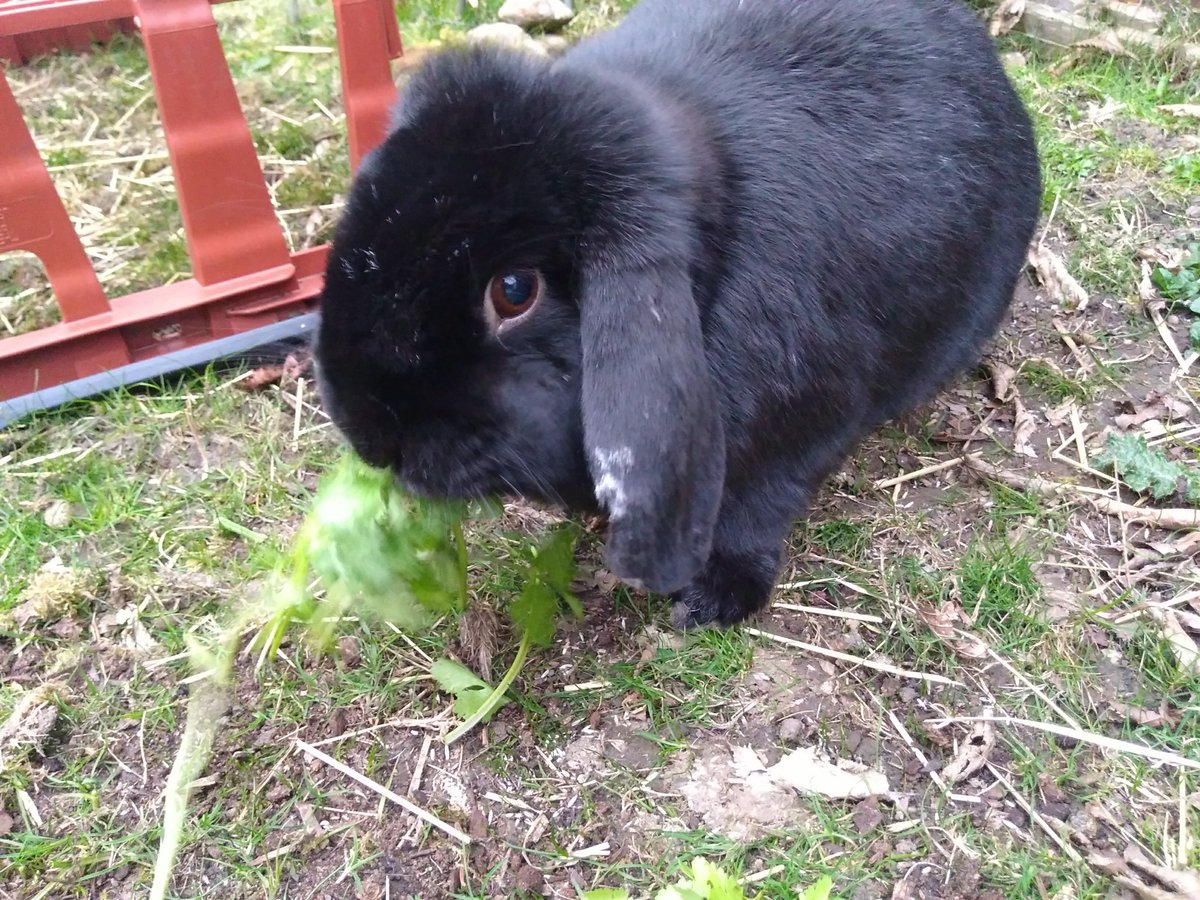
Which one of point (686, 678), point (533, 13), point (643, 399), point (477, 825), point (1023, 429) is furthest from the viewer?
point (533, 13)

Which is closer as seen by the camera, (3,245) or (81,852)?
(81,852)

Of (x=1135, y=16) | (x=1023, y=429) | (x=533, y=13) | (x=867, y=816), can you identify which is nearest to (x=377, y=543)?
(x=867, y=816)

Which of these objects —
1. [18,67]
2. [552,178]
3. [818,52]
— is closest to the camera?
[552,178]

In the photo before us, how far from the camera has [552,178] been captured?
59.9 inches

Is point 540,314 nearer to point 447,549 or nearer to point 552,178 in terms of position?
point 552,178

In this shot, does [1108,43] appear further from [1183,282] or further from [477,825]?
[477,825]

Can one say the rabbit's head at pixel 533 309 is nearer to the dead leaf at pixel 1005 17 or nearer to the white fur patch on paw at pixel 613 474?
the white fur patch on paw at pixel 613 474

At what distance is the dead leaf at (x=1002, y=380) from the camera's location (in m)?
2.84

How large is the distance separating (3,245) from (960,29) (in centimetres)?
272

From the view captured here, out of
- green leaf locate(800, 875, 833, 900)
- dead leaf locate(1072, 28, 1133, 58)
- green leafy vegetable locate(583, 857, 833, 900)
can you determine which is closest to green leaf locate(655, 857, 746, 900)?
green leafy vegetable locate(583, 857, 833, 900)

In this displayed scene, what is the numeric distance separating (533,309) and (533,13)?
135 inches

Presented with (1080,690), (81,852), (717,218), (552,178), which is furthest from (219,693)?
(1080,690)

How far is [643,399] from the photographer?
4.69 feet

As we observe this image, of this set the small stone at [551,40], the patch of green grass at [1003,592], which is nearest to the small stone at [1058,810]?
the patch of green grass at [1003,592]
